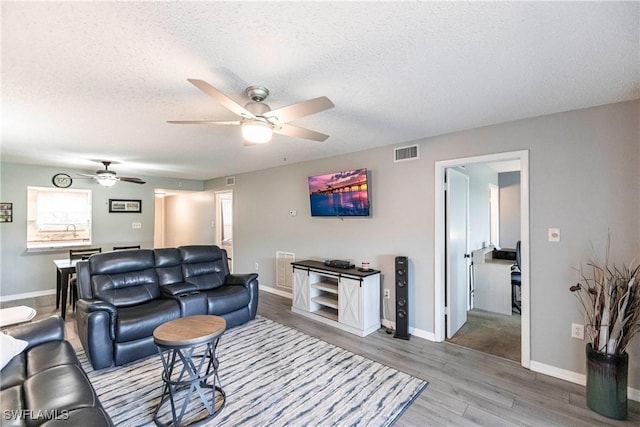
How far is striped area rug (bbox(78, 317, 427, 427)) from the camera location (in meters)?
2.07

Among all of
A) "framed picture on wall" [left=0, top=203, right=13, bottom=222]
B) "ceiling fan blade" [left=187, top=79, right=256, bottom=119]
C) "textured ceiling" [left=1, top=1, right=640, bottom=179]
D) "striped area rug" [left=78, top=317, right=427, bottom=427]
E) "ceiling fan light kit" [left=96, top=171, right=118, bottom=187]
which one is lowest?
"striped area rug" [left=78, top=317, right=427, bottom=427]

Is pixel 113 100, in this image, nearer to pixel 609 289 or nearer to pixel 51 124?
pixel 51 124

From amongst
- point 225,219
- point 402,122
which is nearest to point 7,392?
point 402,122

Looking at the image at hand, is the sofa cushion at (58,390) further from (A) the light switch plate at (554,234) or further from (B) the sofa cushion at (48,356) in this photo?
(A) the light switch plate at (554,234)

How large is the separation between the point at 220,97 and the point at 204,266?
303cm

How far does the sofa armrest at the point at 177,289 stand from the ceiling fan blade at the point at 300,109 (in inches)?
102

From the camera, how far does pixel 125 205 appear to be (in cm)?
627

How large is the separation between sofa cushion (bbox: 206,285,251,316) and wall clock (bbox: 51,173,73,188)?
4.21 m

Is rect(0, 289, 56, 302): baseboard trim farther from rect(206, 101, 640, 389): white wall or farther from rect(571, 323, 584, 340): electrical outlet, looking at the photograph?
rect(571, 323, 584, 340): electrical outlet

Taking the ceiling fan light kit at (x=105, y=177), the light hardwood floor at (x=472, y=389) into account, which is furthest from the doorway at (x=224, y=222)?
the light hardwood floor at (x=472, y=389)

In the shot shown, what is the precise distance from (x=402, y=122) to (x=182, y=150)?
3.06m

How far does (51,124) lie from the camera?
2.91 metres

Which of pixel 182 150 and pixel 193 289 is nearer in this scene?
pixel 193 289

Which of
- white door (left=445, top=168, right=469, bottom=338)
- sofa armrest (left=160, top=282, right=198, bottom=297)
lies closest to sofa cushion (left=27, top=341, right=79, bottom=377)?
sofa armrest (left=160, top=282, right=198, bottom=297)
